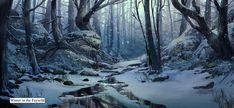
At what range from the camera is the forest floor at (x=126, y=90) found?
4.67m

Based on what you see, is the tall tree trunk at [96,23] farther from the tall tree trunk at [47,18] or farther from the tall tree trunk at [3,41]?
the tall tree trunk at [3,41]

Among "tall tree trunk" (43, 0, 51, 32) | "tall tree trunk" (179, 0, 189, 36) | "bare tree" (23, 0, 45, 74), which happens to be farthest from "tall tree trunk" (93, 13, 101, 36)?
"tall tree trunk" (179, 0, 189, 36)

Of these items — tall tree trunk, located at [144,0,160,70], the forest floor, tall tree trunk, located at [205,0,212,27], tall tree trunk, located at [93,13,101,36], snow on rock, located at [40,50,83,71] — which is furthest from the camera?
tall tree trunk, located at [93,13,101,36]

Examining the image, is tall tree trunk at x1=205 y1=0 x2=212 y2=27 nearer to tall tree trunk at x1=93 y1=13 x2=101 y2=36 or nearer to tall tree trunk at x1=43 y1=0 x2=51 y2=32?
tall tree trunk at x1=93 y1=13 x2=101 y2=36

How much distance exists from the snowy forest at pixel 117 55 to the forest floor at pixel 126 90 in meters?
0.01

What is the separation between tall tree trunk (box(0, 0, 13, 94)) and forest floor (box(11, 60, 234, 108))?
0.60ft

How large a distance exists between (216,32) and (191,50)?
381mm

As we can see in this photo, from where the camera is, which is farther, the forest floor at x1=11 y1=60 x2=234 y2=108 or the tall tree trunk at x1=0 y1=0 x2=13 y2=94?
the tall tree trunk at x1=0 y1=0 x2=13 y2=94

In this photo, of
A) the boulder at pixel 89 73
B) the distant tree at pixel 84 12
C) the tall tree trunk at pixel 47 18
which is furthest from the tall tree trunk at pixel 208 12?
the tall tree trunk at pixel 47 18

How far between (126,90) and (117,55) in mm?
575

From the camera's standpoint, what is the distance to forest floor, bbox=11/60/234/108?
4.67 m

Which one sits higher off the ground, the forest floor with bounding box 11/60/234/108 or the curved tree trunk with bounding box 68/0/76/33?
the curved tree trunk with bounding box 68/0/76/33

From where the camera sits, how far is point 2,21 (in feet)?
15.9

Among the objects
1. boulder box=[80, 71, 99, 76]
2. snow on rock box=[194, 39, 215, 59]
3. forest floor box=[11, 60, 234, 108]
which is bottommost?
forest floor box=[11, 60, 234, 108]
